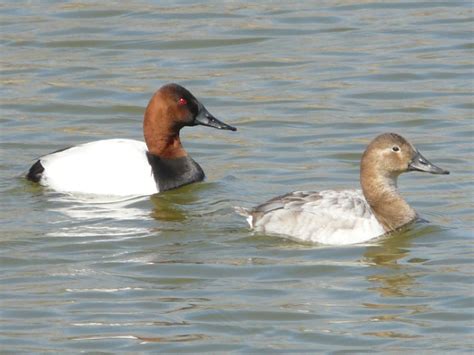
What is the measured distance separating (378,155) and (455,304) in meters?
1.90

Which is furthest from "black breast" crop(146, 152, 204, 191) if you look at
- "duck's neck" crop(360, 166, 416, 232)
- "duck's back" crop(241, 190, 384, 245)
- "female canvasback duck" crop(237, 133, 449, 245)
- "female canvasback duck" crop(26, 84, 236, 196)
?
"duck's neck" crop(360, 166, 416, 232)

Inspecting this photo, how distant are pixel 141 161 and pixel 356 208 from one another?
9.00ft

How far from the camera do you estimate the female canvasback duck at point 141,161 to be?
1309 cm

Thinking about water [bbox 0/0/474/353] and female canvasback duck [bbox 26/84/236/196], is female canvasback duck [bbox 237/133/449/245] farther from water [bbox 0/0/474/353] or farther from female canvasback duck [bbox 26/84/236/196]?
female canvasback duck [bbox 26/84/236/196]

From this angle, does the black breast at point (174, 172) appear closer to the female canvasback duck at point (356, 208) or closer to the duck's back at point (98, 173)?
the duck's back at point (98, 173)

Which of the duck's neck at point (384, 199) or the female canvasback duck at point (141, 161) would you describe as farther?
the female canvasback duck at point (141, 161)

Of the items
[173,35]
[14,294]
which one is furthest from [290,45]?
[14,294]

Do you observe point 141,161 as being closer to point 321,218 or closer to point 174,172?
point 174,172

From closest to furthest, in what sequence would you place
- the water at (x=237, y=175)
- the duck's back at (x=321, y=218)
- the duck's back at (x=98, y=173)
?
the water at (x=237, y=175) < the duck's back at (x=321, y=218) < the duck's back at (x=98, y=173)

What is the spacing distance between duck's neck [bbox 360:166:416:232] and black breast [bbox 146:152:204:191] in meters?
2.22

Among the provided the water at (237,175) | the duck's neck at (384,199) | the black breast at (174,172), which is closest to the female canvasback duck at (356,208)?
the duck's neck at (384,199)

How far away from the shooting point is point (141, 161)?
43.6 ft

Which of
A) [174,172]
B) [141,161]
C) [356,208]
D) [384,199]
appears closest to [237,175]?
[174,172]

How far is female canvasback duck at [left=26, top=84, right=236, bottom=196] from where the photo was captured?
13.1m
